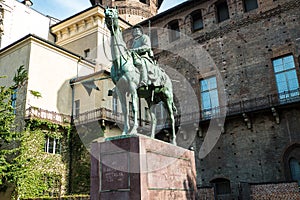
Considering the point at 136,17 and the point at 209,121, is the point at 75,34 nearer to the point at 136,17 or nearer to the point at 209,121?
the point at 136,17

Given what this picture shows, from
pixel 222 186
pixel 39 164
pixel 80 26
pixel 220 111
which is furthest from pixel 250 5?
pixel 39 164

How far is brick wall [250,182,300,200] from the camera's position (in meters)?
13.2

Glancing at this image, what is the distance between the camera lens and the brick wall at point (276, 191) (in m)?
13.2

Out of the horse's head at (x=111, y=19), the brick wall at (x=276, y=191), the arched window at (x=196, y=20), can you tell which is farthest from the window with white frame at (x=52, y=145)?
the horse's head at (x=111, y=19)

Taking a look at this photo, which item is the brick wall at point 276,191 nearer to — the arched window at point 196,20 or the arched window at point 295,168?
the arched window at point 295,168

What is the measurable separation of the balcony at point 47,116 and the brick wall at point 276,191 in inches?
504

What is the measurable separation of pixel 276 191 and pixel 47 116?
46.4 ft

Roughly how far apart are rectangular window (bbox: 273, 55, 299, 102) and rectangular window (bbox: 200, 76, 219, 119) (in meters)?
4.01

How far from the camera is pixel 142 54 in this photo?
28.4ft

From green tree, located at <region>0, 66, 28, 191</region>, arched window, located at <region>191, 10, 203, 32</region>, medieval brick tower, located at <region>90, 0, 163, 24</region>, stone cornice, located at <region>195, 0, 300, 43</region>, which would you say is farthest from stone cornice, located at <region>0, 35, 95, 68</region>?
medieval brick tower, located at <region>90, 0, 163, 24</region>

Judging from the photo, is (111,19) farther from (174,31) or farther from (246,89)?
(174,31)

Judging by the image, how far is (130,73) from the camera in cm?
768

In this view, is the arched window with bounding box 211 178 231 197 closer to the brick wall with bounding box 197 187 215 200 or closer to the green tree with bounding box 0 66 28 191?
the brick wall with bounding box 197 187 215 200

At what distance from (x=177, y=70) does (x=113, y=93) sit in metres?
15.7
